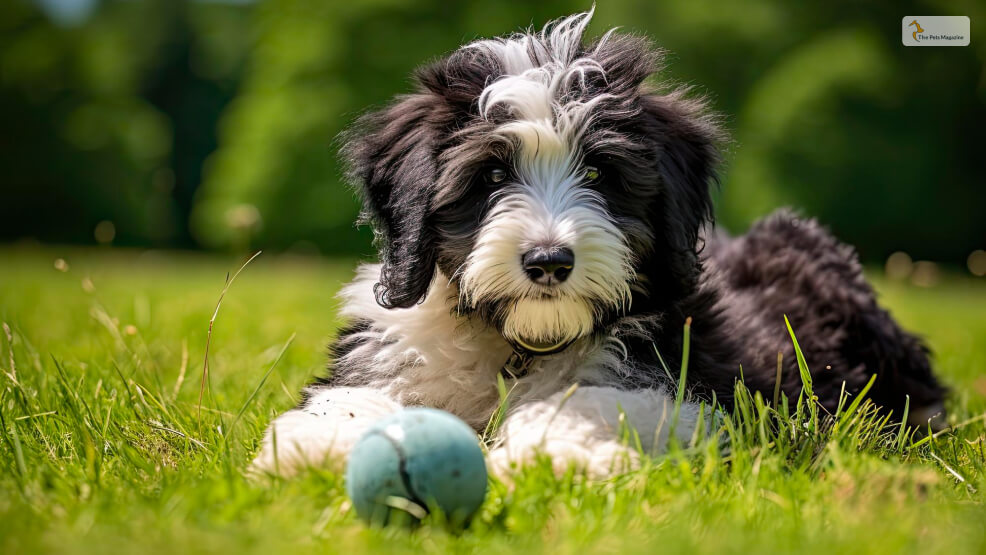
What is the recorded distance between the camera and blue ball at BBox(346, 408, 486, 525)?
84.5 inches

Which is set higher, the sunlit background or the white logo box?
the white logo box

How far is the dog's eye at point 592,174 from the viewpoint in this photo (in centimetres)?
306

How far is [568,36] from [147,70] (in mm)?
34999

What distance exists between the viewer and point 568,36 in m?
3.43

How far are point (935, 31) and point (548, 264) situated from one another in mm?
4391

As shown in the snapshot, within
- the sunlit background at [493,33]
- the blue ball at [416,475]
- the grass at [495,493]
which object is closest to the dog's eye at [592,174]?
the grass at [495,493]

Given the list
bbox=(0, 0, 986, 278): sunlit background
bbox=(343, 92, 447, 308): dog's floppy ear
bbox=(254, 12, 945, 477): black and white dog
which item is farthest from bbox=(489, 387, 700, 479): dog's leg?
bbox=(0, 0, 986, 278): sunlit background

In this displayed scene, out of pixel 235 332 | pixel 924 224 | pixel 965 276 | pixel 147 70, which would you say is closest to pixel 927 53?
pixel 924 224

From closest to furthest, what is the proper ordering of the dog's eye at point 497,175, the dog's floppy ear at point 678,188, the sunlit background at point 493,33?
the dog's eye at point 497,175 → the dog's floppy ear at point 678,188 → the sunlit background at point 493,33

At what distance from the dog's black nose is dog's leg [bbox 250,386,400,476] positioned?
0.68 m

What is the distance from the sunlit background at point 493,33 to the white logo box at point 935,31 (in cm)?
845

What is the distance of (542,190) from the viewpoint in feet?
9.83

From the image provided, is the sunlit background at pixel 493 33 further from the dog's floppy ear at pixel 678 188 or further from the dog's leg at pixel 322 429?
the dog's leg at pixel 322 429

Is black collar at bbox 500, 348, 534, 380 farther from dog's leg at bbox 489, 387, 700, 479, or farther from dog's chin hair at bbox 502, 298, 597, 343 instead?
dog's leg at bbox 489, 387, 700, 479
